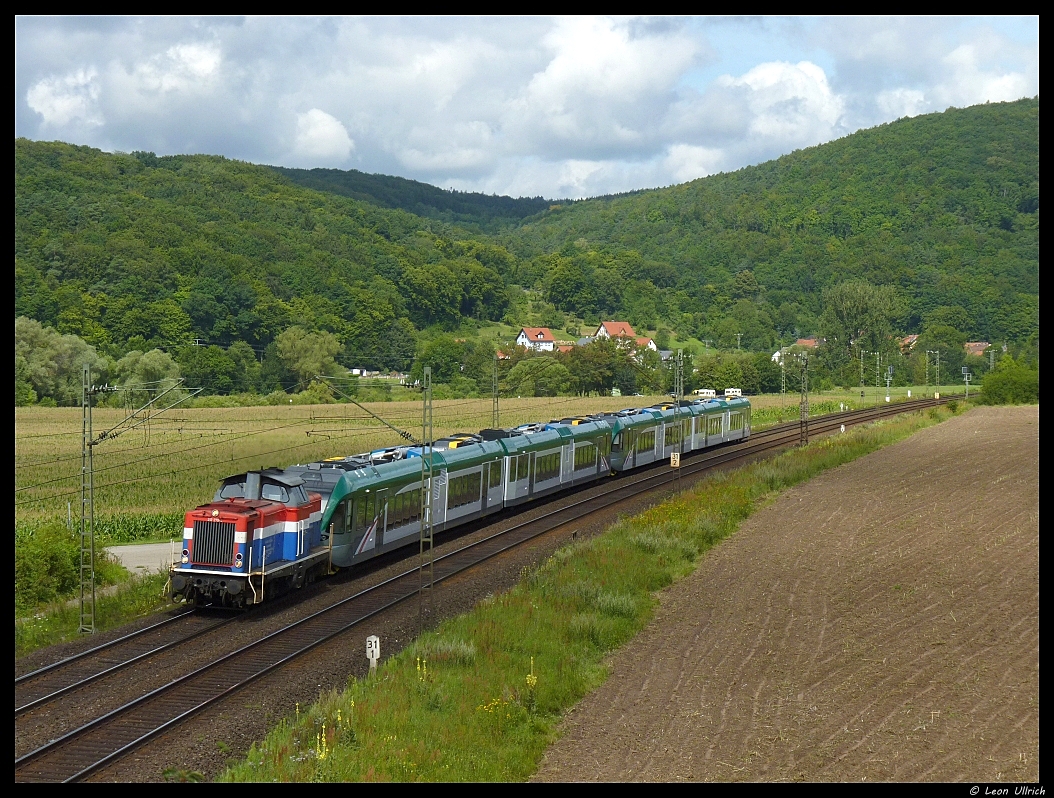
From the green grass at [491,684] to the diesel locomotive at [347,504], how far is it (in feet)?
13.4

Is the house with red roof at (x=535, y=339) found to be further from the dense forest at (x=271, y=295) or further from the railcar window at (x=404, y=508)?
the railcar window at (x=404, y=508)

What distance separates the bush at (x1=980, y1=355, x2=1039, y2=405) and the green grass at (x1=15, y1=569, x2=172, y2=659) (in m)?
91.6

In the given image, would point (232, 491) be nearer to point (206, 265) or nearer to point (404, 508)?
point (404, 508)

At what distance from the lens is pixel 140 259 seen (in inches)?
4476

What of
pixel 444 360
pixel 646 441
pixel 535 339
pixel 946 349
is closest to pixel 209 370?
pixel 444 360

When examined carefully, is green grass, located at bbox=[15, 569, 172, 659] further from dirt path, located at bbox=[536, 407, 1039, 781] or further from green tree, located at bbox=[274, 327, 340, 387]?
green tree, located at bbox=[274, 327, 340, 387]

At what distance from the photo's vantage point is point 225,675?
64.3 feet

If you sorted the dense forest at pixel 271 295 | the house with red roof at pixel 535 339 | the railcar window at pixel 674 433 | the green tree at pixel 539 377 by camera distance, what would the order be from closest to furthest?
the railcar window at pixel 674 433
the green tree at pixel 539 377
the dense forest at pixel 271 295
the house with red roof at pixel 535 339

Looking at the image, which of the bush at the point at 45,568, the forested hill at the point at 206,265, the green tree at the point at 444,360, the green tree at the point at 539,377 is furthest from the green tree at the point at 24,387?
the bush at the point at 45,568

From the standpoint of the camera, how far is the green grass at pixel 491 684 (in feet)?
47.2

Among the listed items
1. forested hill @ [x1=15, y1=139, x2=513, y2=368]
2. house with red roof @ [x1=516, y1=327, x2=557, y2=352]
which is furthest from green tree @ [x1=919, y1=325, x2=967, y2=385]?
forested hill @ [x1=15, y1=139, x2=513, y2=368]

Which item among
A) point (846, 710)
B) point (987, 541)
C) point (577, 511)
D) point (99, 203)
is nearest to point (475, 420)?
point (577, 511)

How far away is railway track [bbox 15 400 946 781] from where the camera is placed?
15547 millimetres
